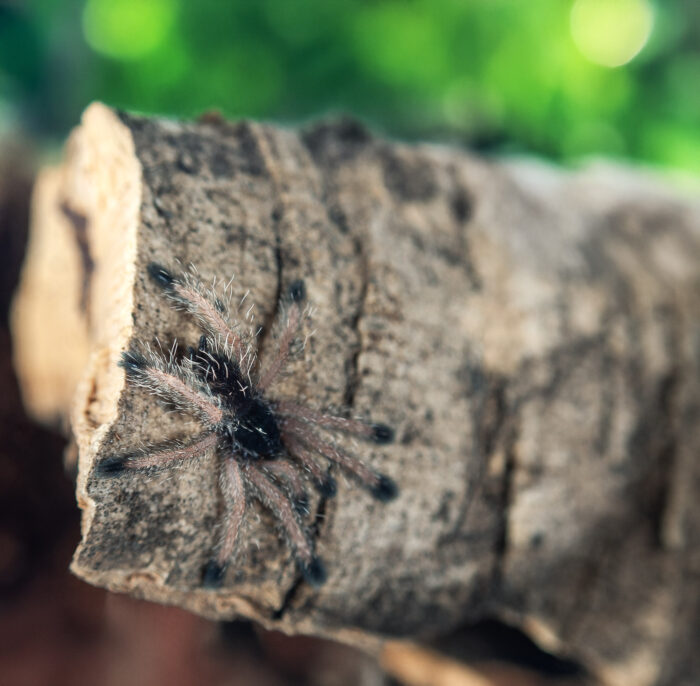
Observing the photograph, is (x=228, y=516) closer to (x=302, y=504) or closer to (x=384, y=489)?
(x=302, y=504)

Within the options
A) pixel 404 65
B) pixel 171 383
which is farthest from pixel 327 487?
pixel 404 65

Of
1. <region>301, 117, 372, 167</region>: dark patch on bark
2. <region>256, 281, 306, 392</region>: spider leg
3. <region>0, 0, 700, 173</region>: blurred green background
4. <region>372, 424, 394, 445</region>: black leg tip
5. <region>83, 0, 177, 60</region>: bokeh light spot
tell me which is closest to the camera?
<region>256, 281, 306, 392</region>: spider leg

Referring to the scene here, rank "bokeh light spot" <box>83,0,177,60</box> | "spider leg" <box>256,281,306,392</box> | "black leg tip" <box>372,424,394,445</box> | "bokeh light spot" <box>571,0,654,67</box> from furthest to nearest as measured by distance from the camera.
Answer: "bokeh light spot" <box>571,0,654,67</box> < "bokeh light spot" <box>83,0,177,60</box> < "black leg tip" <box>372,424,394,445</box> < "spider leg" <box>256,281,306,392</box>

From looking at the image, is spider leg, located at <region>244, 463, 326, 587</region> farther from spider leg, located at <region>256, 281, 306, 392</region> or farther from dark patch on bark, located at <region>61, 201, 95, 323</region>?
dark patch on bark, located at <region>61, 201, 95, 323</region>

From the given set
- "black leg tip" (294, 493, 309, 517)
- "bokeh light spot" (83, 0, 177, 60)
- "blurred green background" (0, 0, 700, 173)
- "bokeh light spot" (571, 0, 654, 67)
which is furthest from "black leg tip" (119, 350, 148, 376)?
"bokeh light spot" (571, 0, 654, 67)

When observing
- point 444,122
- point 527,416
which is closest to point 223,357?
point 527,416

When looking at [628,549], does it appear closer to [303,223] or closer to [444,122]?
[303,223]
